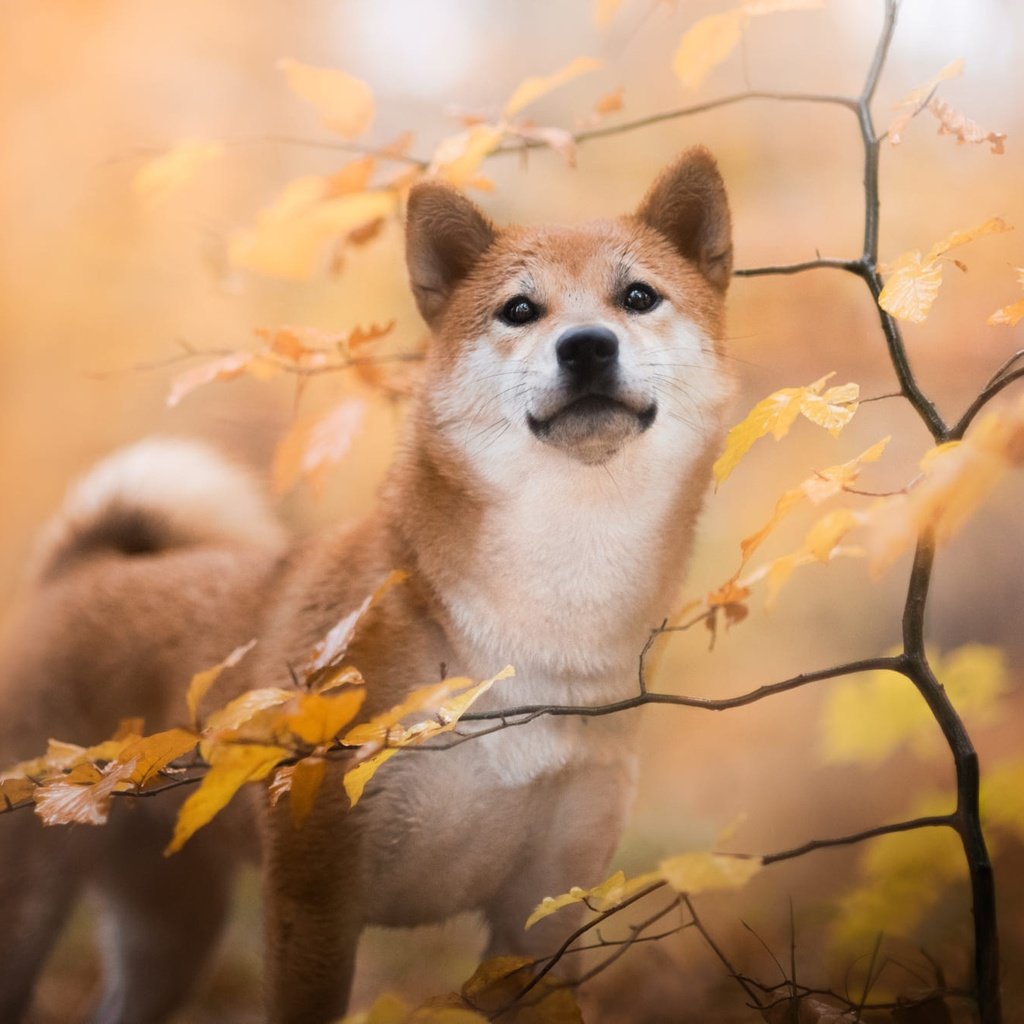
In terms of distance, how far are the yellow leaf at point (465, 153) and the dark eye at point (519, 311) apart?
0.17 m

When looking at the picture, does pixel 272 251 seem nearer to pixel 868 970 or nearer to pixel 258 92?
pixel 258 92

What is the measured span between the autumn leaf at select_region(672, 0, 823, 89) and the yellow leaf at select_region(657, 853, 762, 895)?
87cm

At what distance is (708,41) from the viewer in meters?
1.14

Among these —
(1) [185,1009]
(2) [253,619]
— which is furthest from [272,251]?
(1) [185,1009]

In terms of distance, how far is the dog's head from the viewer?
3.34ft

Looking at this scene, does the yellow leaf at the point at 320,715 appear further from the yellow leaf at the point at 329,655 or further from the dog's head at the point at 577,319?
the dog's head at the point at 577,319

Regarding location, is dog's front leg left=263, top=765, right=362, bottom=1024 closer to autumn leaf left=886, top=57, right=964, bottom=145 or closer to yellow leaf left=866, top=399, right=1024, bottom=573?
yellow leaf left=866, top=399, right=1024, bottom=573

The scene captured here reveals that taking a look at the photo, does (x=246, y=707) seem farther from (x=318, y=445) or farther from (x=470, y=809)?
(x=318, y=445)

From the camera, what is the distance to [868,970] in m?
1.13

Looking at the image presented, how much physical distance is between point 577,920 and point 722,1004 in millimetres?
196

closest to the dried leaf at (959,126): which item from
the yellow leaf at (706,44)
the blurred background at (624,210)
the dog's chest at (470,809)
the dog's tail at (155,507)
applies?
the blurred background at (624,210)

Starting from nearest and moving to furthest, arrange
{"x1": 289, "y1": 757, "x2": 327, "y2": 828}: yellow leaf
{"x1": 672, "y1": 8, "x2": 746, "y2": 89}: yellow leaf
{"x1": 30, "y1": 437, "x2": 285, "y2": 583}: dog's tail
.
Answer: {"x1": 289, "y1": 757, "x2": 327, "y2": 828}: yellow leaf → {"x1": 672, "y1": 8, "x2": 746, "y2": 89}: yellow leaf → {"x1": 30, "y1": 437, "x2": 285, "y2": 583}: dog's tail

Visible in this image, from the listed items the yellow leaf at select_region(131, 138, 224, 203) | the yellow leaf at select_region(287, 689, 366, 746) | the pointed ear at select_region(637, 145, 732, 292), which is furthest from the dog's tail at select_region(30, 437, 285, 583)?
the pointed ear at select_region(637, 145, 732, 292)

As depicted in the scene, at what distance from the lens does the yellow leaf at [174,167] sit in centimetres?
126
